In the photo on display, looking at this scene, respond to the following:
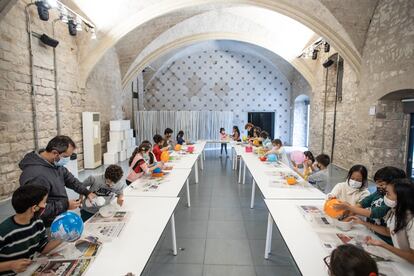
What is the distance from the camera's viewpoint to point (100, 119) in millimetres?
8945

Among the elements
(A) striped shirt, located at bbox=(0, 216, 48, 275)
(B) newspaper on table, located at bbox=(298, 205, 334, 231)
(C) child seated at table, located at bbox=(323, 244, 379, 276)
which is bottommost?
(B) newspaper on table, located at bbox=(298, 205, 334, 231)

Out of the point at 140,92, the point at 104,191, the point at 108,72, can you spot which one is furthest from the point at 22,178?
the point at 140,92

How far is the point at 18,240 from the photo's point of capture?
169 centimetres

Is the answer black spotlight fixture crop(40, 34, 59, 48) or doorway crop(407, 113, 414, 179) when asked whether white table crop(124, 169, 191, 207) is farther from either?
doorway crop(407, 113, 414, 179)

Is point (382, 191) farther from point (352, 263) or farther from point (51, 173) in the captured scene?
point (51, 173)

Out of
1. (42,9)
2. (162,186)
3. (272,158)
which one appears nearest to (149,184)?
(162,186)

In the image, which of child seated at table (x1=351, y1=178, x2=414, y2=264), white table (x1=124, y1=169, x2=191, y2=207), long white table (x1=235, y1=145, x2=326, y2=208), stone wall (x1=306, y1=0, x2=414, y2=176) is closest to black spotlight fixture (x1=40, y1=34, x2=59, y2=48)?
white table (x1=124, y1=169, x2=191, y2=207)

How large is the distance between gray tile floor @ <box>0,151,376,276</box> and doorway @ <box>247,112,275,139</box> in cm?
911

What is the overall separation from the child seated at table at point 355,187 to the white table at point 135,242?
68.7 inches

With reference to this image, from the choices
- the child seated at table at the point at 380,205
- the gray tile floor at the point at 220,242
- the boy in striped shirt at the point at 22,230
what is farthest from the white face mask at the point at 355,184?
the boy in striped shirt at the point at 22,230

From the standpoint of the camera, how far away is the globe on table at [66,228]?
1794 millimetres

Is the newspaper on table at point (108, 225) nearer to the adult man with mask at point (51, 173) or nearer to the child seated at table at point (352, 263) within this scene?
the adult man with mask at point (51, 173)

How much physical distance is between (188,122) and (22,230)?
11355 millimetres

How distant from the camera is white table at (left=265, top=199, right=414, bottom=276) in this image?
5.61 feet
